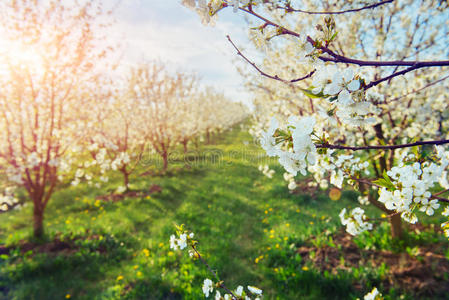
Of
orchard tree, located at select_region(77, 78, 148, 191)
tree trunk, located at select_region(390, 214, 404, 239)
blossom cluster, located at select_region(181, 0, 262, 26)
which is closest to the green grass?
tree trunk, located at select_region(390, 214, 404, 239)

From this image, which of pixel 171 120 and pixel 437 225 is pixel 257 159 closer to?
pixel 171 120

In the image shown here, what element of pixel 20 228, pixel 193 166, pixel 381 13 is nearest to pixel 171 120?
pixel 193 166

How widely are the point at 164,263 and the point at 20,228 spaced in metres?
4.35

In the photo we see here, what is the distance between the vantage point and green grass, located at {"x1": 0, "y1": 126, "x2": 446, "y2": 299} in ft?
11.2

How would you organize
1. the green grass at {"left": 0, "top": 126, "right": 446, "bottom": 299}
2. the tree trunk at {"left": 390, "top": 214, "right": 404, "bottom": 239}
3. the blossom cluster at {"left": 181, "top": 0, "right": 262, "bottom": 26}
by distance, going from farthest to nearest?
1. the tree trunk at {"left": 390, "top": 214, "right": 404, "bottom": 239}
2. the green grass at {"left": 0, "top": 126, "right": 446, "bottom": 299}
3. the blossom cluster at {"left": 181, "top": 0, "right": 262, "bottom": 26}

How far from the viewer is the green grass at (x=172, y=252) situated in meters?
3.40

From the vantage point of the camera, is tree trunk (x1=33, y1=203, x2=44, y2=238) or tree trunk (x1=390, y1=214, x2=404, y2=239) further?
tree trunk (x1=33, y1=203, x2=44, y2=238)

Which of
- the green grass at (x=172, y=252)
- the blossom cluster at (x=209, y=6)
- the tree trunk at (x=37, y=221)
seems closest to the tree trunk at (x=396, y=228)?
the green grass at (x=172, y=252)

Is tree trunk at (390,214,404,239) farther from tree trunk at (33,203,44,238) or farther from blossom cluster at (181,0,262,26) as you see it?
tree trunk at (33,203,44,238)

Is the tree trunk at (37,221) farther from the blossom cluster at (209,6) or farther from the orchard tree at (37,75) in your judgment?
the blossom cluster at (209,6)

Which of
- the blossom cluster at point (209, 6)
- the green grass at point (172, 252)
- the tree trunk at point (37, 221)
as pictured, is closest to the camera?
the blossom cluster at point (209, 6)

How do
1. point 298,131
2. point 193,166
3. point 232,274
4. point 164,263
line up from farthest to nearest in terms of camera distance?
point 193,166 → point 164,263 → point 232,274 → point 298,131

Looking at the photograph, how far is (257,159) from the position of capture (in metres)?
12.4

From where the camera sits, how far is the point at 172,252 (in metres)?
4.23
